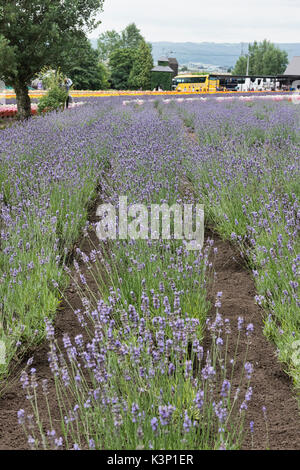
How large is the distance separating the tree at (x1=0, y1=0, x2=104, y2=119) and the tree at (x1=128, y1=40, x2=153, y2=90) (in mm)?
44995

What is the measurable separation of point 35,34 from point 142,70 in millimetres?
47633

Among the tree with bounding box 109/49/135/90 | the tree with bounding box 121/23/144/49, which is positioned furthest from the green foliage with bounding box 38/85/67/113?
the tree with bounding box 121/23/144/49

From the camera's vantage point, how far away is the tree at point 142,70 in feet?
192

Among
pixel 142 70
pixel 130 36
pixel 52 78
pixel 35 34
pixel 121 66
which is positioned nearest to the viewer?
pixel 35 34

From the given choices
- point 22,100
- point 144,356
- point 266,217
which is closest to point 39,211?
point 266,217

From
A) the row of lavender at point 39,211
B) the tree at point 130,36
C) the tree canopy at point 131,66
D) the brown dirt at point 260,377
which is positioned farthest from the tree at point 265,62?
the brown dirt at point 260,377

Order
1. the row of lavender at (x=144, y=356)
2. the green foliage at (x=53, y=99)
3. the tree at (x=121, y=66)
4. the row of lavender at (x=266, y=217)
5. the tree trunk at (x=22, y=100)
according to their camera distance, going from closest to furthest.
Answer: the row of lavender at (x=144, y=356)
the row of lavender at (x=266, y=217)
the tree trunk at (x=22, y=100)
the green foliage at (x=53, y=99)
the tree at (x=121, y=66)

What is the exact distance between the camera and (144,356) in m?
2.31

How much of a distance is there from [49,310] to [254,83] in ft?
168

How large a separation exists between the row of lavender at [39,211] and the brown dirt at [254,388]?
161 millimetres

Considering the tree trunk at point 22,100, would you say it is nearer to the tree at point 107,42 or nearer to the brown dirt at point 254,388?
the brown dirt at point 254,388

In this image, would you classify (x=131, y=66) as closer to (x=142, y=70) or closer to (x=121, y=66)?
(x=121, y=66)

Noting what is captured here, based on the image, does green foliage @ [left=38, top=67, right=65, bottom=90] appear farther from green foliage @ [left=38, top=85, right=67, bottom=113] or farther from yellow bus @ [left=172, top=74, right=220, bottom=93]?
yellow bus @ [left=172, top=74, right=220, bottom=93]
